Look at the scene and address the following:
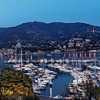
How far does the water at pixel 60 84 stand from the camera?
39.4 meters

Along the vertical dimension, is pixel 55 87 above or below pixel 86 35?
below

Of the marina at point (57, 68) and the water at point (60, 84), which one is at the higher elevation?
the marina at point (57, 68)

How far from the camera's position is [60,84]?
47281 millimetres

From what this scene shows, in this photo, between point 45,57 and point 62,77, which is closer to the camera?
point 62,77

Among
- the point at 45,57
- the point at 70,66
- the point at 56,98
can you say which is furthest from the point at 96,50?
the point at 56,98

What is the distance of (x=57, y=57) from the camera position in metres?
68.1

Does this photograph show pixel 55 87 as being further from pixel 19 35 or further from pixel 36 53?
pixel 19 35

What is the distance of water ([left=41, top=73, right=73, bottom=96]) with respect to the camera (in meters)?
39.4

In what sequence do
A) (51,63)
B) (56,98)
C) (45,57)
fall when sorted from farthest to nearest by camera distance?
1. (45,57)
2. (51,63)
3. (56,98)

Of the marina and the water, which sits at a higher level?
the marina

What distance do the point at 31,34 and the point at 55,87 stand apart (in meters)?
54.1

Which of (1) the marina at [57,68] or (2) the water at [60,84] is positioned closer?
(2) the water at [60,84]

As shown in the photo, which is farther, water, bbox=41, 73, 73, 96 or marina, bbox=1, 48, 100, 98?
marina, bbox=1, 48, 100, 98

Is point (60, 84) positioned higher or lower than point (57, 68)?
lower
